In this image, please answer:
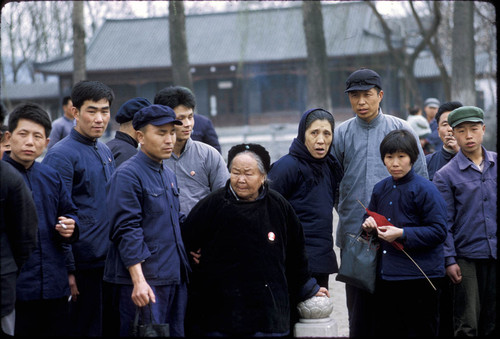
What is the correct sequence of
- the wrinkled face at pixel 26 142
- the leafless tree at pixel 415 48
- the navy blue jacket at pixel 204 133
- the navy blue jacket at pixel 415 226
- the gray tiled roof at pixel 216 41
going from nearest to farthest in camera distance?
1. the wrinkled face at pixel 26 142
2. the navy blue jacket at pixel 415 226
3. the navy blue jacket at pixel 204 133
4. the leafless tree at pixel 415 48
5. the gray tiled roof at pixel 216 41

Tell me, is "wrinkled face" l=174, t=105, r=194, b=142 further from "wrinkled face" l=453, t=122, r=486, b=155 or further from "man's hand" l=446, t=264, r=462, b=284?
"man's hand" l=446, t=264, r=462, b=284

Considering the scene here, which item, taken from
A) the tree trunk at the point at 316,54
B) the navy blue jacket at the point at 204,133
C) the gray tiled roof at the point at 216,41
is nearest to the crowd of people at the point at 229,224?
the navy blue jacket at the point at 204,133

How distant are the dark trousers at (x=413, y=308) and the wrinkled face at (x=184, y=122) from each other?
1611 mm

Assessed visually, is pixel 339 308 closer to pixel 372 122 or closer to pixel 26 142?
pixel 372 122

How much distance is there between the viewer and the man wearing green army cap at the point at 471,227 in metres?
4.36

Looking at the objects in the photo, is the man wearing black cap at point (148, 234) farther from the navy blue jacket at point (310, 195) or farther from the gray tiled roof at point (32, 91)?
the gray tiled roof at point (32, 91)

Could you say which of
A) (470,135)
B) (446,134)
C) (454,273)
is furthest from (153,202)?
(446,134)

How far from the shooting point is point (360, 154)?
184 inches

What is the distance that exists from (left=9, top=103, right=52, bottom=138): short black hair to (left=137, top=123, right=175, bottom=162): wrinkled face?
57 centimetres

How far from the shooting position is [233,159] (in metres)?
3.79

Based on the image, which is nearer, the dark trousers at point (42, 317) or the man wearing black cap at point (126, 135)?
the dark trousers at point (42, 317)

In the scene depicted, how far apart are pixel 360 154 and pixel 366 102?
363 mm

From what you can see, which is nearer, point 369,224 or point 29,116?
point 29,116

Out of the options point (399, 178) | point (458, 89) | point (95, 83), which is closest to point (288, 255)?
point (399, 178)
